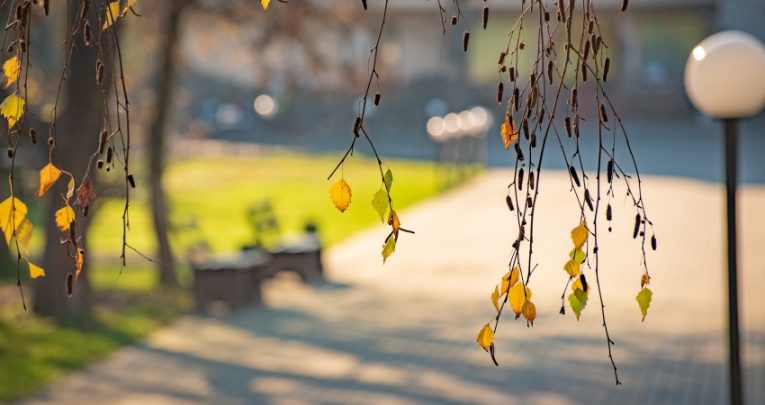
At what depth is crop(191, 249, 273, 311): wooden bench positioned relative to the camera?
45.9 feet

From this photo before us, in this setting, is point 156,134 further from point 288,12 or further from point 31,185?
point 31,185

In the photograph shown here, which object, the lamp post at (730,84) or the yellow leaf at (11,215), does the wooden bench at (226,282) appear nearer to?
the lamp post at (730,84)

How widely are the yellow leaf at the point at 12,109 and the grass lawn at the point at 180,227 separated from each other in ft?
23.8

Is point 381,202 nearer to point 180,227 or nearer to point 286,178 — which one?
point 180,227

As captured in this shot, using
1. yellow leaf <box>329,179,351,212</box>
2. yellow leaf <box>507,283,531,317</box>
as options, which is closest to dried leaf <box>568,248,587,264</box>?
yellow leaf <box>507,283,531,317</box>

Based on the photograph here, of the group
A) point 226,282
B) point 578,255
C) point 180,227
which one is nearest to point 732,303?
point 578,255

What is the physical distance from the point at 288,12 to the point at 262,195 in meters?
13.0

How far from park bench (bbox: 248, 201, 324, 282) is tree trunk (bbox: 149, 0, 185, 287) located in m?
1.00

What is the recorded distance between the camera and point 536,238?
19.9 metres

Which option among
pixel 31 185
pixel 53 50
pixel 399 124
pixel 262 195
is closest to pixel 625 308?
pixel 31 185

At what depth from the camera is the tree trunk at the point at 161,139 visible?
1543 centimetres

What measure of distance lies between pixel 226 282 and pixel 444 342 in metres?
2.59

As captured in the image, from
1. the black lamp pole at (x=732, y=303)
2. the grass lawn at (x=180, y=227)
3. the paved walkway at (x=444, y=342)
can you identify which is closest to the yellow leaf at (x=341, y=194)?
the black lamp pole at (x=732, y=303)

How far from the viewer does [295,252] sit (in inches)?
627
